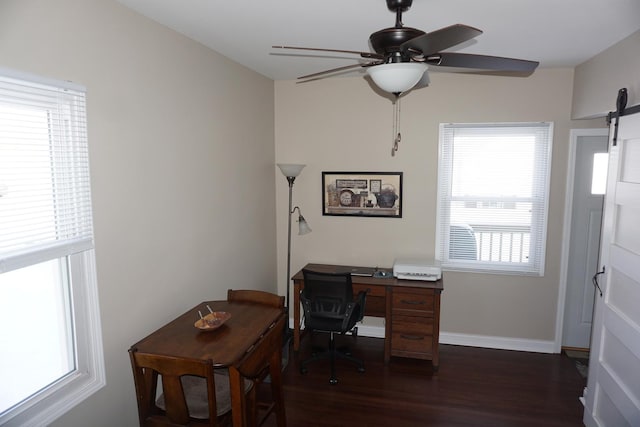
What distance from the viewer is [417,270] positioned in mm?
3783

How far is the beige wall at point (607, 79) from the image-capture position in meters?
2.58

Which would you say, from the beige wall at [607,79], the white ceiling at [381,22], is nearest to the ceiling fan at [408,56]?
the white ceiling at [381,22]

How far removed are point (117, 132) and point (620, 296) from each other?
3072mm

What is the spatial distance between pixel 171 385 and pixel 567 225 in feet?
11.7

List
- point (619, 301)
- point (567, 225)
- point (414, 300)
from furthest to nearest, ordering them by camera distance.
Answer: point (567, 225)
point (414, 300)
point (619, 301)

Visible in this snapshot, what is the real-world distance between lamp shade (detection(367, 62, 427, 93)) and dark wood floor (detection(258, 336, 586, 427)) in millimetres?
2316

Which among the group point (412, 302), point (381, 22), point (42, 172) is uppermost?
point (381, 22)

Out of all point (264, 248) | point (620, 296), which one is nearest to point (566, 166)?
point (620, 296)

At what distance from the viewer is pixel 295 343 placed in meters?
3.92

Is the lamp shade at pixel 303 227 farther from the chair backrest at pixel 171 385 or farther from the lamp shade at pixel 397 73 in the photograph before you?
the lamp shade at pixel 397 73

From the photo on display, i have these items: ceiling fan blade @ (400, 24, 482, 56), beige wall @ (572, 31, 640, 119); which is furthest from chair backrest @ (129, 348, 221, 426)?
beige wall @ (572, 31, 640, 119)

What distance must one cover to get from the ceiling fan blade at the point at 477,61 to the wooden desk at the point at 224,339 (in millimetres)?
1700

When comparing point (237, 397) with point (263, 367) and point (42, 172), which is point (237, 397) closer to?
point (263, 367)

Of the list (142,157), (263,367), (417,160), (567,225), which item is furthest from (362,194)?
(142,157)
